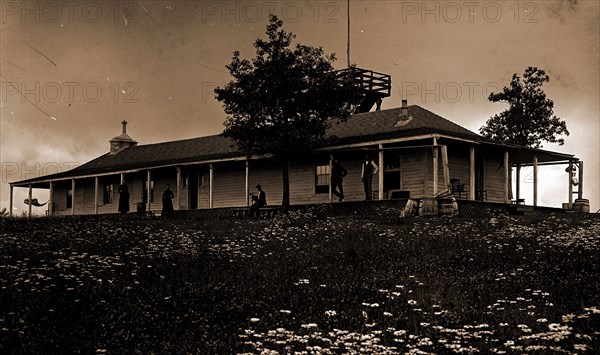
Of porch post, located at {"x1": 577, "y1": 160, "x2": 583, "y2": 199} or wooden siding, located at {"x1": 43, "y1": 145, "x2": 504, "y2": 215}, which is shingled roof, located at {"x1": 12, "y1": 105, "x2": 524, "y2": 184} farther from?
porch post, located at {"x1": 577, "y1": 160, "x2": 583, "y2": 199}

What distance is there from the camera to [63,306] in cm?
1055

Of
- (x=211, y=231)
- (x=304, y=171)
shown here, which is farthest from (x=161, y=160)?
(x=211, y=231)

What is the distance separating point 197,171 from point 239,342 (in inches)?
1377

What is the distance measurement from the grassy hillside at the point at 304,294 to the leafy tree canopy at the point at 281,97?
14259 mm

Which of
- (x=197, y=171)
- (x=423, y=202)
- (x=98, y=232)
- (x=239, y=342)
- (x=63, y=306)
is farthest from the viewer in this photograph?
(x=197, y=171)

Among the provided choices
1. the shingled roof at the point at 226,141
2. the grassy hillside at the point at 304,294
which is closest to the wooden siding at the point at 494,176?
the shingled roof at the point at 226,141

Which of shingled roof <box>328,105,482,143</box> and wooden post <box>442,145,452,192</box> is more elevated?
shingled roof <box>328,105,482,143</box>

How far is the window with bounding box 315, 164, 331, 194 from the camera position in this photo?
36156mm

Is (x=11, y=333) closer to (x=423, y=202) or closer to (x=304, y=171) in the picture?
(x=423, y=202)

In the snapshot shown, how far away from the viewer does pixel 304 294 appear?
1130cm

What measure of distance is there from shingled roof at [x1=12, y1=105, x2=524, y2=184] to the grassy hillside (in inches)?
614

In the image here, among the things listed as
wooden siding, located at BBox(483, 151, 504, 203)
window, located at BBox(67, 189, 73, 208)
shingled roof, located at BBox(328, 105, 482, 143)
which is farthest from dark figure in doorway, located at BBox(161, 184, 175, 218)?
window, located at BBox(67, 189, 73, 208)

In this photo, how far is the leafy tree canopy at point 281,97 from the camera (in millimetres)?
31953

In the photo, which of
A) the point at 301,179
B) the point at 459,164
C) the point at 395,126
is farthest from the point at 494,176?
the point at 301,179
